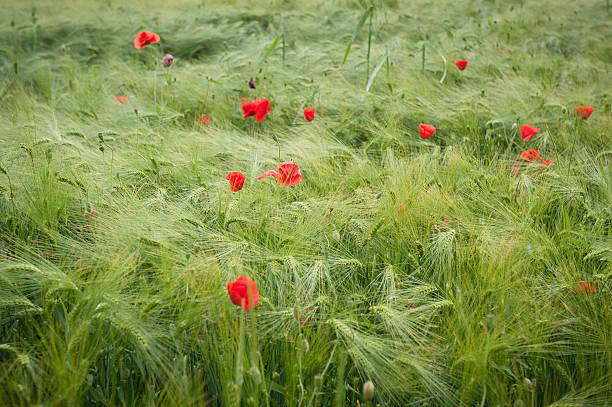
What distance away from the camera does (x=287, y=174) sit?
1.41 meters

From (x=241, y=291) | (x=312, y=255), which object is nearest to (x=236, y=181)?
(x=312, y=255)

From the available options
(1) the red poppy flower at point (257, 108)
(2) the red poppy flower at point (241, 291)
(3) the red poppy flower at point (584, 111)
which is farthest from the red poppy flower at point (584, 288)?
(1) the red poppy flower at point (257, 108)

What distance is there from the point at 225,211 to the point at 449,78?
223 cm

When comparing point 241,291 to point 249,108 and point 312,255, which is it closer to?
point 312,255

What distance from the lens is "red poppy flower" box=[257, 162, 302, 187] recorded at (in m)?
1.40

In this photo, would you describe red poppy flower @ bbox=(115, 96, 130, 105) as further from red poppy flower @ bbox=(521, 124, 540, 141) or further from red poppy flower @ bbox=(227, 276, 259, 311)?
red poppy flower @ bbox=(521, 124, 540, 141)

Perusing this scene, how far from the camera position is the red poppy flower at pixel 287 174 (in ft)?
4.58

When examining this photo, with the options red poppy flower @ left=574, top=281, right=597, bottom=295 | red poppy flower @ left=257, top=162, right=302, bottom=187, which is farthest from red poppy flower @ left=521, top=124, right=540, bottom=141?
red poppy flower @ left=257, top=162, right=302, bottom=187

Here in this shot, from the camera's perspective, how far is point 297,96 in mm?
2570

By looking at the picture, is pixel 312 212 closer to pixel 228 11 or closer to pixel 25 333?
pixel 25 333

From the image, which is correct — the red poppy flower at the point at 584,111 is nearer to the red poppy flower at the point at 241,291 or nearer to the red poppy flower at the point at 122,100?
the red poppy flower at the point at 241,291

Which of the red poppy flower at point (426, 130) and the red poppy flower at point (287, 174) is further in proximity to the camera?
the red poppy flower at point (426, 130)

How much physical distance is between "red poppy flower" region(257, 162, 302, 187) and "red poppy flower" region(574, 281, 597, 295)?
0.84 m

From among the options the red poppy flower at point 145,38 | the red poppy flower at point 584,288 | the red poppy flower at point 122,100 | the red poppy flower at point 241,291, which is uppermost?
the red poppy flower at point 145,38
